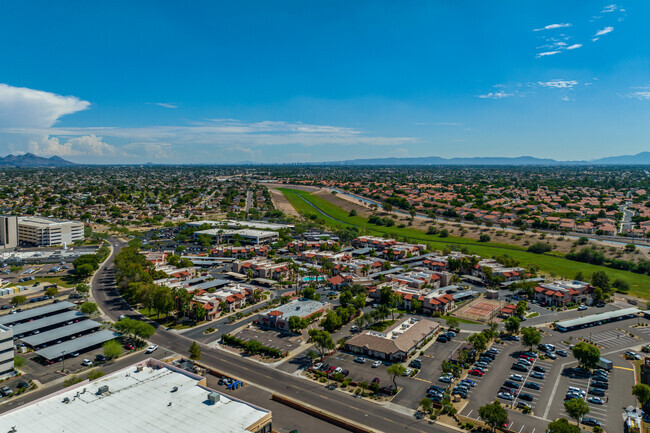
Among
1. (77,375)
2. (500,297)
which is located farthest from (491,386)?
(77,375)

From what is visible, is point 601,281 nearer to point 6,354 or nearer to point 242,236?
point 242,236

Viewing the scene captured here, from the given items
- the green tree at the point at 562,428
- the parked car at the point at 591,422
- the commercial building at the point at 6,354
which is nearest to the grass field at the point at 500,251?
the parked car at the point at 591,422

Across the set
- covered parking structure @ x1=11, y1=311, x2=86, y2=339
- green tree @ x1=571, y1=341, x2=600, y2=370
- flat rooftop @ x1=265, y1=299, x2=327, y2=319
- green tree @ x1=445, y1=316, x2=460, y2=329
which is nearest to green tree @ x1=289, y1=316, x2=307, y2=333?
flat rooftop @ x1=265, y1=299, x2=327, y2=319

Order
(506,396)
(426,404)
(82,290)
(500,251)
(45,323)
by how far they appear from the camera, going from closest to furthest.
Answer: (426,404)
(506,396)
(45,323)
(82,290)
(500,251)

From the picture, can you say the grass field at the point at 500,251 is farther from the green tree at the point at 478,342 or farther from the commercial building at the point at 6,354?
the commercial building at the point at 6,354

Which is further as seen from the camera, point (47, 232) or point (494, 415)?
point (47, 232)

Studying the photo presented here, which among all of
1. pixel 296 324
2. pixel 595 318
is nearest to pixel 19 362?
pixel 296 324

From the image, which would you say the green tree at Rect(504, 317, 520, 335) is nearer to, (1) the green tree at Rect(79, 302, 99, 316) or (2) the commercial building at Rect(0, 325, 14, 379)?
(1) the green tree at Rect(79, 302, 99, 316)
